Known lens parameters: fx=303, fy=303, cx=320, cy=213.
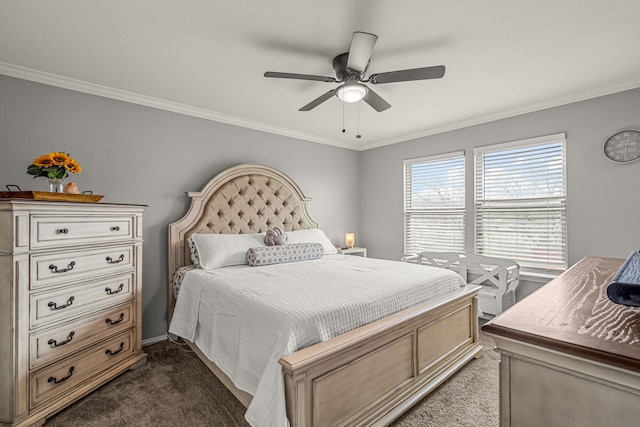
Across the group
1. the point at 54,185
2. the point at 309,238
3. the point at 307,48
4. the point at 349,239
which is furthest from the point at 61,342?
the point at 349,239

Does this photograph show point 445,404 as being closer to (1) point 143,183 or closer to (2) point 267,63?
(2) point 267,63

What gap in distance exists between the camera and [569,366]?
1.76ft

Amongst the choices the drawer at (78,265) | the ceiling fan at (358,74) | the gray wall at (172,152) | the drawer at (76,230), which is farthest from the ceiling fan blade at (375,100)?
the drawer at (78,265)

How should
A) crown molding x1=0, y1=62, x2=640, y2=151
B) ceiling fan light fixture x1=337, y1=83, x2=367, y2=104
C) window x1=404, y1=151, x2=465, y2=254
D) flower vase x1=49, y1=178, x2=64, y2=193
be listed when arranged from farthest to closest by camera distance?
window x1=404, y1=151, x2=465, y2=254, crown molding x1=0, y1=62, x2=640, y2=151, ceiling fan light fixture x1=337, y1=83, x2=367, y2=104, flower vase x1=49, y1=178, x2=64, y2=193

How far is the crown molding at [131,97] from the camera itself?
2.38m

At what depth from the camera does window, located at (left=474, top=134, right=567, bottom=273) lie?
3.14m

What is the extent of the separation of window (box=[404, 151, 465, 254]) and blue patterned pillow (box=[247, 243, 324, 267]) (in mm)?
1722

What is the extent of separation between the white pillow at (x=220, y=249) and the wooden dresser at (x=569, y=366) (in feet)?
8.35

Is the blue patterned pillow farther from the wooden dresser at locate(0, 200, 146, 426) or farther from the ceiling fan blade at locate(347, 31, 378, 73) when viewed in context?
the ceiling fan blade at locate(347, 31, 378, 73)

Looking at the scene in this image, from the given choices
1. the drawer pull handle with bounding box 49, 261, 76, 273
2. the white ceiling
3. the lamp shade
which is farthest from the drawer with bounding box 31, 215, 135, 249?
the lamp shade

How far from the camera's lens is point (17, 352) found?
5.55ft

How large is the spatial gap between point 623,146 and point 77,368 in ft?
15.3

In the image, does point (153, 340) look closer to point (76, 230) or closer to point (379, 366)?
point (76, 230)

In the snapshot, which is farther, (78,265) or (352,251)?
(352,251)
